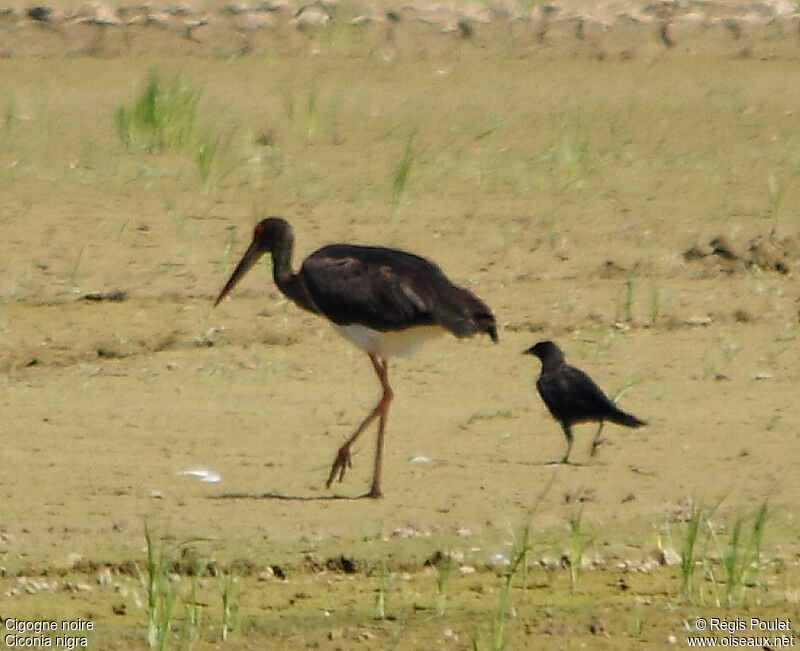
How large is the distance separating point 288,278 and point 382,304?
87 centimetres

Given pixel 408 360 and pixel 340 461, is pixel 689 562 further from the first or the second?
pixel 408 360

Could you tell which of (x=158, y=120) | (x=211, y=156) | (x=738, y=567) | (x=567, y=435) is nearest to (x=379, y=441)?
(x=567, y=435)

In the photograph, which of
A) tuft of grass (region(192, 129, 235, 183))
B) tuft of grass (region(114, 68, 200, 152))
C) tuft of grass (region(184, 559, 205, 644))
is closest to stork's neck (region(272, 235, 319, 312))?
tuft of grass (region(184, 559, 205, 644))

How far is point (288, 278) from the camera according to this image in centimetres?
842

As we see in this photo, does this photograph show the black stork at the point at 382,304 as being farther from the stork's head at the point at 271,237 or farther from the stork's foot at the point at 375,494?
the stork's head at the point at 271,237

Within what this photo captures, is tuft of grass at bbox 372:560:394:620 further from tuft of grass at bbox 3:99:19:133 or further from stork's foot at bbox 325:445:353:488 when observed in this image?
tuft of grass at bbox 3:99:19:133

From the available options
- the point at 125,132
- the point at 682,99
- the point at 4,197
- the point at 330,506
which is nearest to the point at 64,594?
the point at 330,506

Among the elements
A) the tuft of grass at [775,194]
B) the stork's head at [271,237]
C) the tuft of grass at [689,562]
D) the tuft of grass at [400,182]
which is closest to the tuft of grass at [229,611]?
the tuft of grass at [689,562]

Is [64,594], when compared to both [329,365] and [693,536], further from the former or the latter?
[329,365]

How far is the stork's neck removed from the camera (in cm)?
823

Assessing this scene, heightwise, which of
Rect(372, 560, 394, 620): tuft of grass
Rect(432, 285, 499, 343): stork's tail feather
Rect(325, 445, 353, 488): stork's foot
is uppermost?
Rect(432, 285, 499, 343): stork's tail feather

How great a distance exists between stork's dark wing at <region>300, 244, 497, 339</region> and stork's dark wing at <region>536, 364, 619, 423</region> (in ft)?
1.29

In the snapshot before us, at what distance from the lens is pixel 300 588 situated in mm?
6344

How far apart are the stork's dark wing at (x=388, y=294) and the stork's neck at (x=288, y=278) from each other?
17cm
